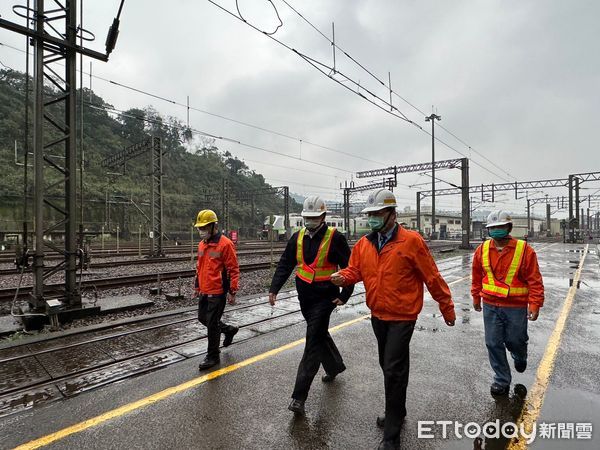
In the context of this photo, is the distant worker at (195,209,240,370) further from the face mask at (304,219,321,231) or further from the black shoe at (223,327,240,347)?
the face mask at (304,219,321,231)

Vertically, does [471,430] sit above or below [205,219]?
below

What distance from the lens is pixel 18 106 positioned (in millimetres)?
45750

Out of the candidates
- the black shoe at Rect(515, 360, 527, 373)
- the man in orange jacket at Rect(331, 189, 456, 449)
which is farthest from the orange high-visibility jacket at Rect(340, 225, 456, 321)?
the black shoe at Rect(515, 360, 527, 373)

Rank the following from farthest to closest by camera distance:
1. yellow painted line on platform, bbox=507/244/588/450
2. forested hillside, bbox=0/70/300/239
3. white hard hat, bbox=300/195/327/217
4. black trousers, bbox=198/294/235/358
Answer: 1. forested hillside, bbox=0/70/300/239
2. black trousers, bbox=198/294/235/358
3. white hard hat, bbox=300/195/327/217
4. yellow painted line on platform, bbox=507/244/588/450

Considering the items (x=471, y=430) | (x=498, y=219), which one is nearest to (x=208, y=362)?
(x=471, y=430)

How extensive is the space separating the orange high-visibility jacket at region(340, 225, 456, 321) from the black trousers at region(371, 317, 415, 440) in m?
0.12

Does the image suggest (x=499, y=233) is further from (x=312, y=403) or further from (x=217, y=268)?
(x=217, y=268)

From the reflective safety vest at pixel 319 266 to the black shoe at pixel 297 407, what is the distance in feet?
3.67

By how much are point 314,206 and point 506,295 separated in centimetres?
217

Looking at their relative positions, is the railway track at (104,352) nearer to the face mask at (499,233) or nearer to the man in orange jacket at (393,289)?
the man in orange jacket at (393,289)

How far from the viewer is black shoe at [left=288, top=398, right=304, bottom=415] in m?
3.27

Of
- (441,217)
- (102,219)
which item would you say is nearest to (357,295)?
(102,219)

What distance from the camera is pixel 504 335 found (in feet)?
12.4

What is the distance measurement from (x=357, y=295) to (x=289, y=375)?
5252 mm
